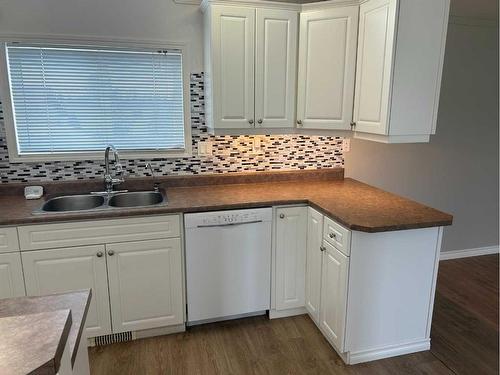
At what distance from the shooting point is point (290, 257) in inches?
97.7

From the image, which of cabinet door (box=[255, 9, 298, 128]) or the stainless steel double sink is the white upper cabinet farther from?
the stainless steel double sink

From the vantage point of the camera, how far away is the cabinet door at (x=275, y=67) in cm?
245

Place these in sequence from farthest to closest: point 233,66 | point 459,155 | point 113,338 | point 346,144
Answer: point 459,155 → point 346,144 → point 233,66 → point 113,338

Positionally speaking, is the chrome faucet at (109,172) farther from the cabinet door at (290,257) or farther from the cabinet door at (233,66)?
the cabinet door at (290,257)

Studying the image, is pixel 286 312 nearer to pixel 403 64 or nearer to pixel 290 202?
pixel 290 202

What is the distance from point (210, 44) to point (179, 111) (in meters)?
0.57

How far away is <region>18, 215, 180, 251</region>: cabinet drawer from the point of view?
204 cm

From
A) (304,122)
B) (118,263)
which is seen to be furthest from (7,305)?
(304,122)

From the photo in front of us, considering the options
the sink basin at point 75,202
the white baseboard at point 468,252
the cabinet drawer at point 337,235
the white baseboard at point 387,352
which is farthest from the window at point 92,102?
the white baseboard at point 468,252

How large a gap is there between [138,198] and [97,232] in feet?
1.81

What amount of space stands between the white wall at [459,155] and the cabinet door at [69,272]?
209 centimetres

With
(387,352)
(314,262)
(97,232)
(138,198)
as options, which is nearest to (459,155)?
(314,262)

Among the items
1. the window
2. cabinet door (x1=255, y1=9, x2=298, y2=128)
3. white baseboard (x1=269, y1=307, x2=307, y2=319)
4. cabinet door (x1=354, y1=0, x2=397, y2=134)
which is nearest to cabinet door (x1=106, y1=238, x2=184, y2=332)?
white baseboard (x1=269, y1=307, x2=307, y2=319)

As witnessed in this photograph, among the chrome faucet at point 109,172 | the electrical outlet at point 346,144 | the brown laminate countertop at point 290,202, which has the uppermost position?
the electrical outlet at point 346,144
